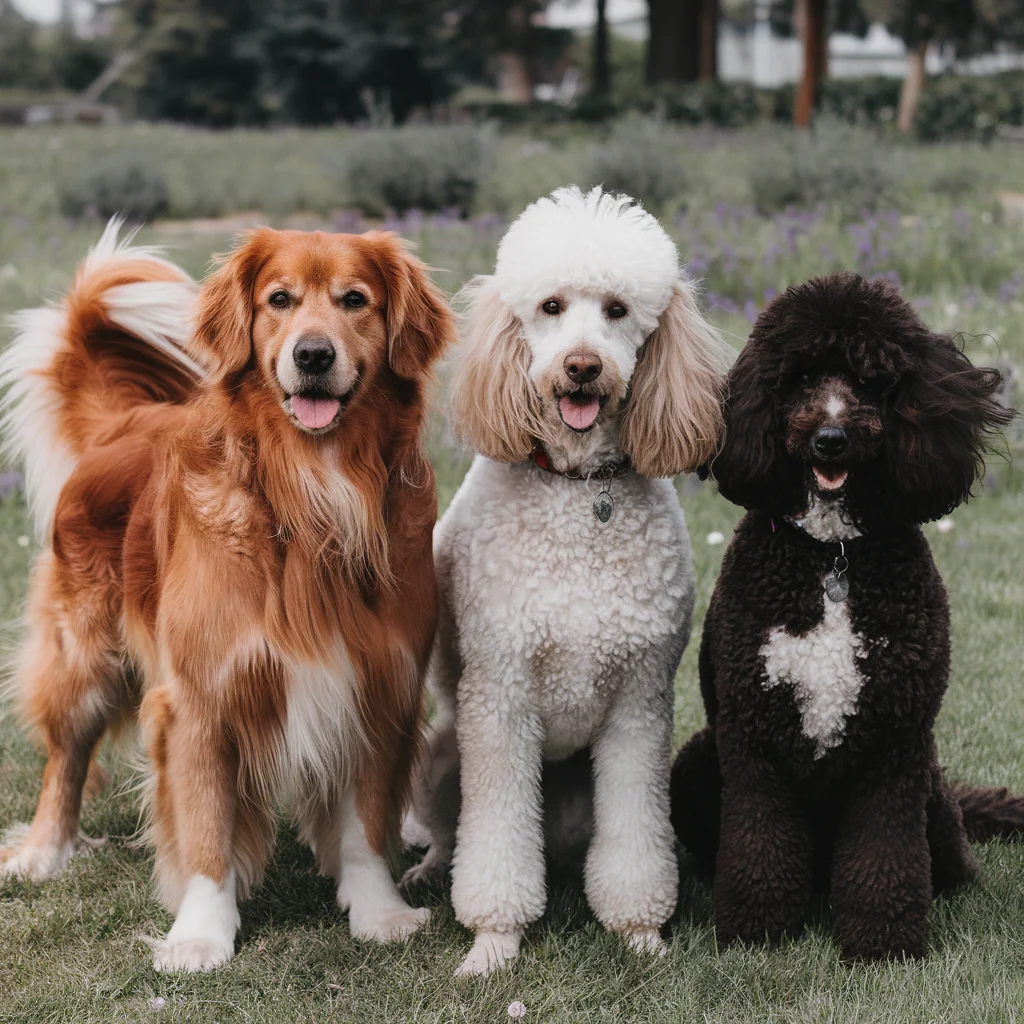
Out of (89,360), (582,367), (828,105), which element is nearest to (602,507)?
(582,367)

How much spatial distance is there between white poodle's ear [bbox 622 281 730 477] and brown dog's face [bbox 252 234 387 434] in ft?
1.96

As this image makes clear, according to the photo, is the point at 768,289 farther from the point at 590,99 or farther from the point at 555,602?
the point at 590,99

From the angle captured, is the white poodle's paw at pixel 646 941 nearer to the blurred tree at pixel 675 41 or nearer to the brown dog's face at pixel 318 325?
the brown dog's face at pixel 318 325

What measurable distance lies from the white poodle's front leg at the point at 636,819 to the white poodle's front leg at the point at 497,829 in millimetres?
170

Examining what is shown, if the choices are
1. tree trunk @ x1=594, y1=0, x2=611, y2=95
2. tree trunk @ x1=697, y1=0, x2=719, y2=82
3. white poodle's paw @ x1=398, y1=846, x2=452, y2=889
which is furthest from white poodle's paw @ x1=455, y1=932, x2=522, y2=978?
tree trunk @ x1=594, y1=0, x2=611, y2=95

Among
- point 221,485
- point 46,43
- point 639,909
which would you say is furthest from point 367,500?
point 46,43

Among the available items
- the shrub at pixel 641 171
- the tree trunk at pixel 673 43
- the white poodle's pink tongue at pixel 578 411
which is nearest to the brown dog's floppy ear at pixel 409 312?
the white poodle's pink tongue at pixel 578 411

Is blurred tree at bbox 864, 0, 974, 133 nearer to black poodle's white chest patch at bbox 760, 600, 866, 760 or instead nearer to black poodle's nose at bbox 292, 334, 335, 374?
black poodle's white chest patch at bbox 760, 600, 866, 760

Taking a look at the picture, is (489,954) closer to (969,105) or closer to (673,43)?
(969,105)

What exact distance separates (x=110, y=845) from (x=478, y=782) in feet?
4.12

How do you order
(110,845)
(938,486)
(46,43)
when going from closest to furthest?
(938,486) → (110,845) → (46,43)

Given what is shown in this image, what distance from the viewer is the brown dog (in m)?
2.80

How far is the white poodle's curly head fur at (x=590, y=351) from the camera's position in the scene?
8.94 feet

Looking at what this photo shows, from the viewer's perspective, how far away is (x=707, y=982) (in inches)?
108
